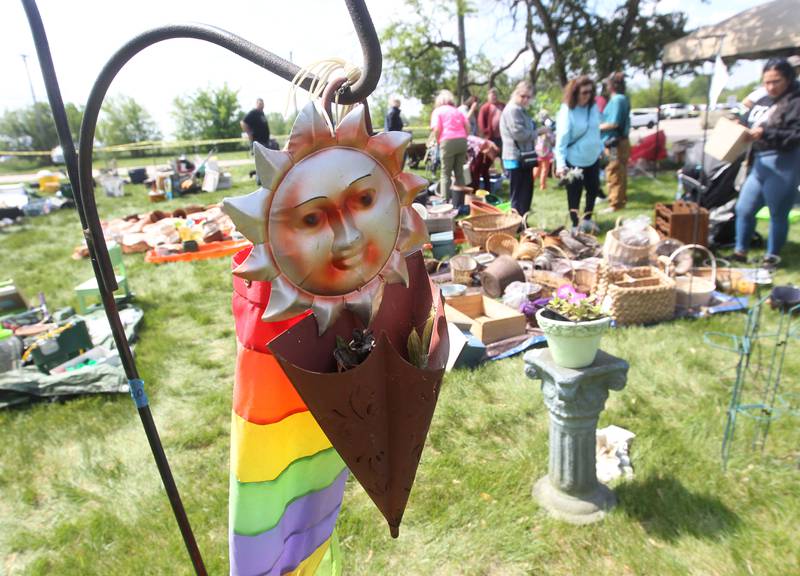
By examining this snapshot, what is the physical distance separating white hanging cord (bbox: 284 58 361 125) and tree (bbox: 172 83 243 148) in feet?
125

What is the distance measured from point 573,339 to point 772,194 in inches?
145

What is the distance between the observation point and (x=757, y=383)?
3.10m

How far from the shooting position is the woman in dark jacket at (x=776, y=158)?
4277mm

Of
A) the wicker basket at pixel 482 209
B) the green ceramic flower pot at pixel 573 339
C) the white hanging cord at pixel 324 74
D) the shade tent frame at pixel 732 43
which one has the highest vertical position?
the shade tent frame at pixel 732 43

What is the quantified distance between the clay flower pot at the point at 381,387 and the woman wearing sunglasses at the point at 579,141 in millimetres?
4888

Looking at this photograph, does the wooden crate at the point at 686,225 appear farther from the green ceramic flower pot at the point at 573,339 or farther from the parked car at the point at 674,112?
the parked car at the point at 674,112

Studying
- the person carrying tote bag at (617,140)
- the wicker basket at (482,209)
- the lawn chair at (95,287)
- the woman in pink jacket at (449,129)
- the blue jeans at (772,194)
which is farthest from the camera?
the person carrying tote bag at (617,140)

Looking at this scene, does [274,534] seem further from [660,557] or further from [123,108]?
[123,108]

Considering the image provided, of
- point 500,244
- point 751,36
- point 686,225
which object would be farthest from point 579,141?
point 751,36

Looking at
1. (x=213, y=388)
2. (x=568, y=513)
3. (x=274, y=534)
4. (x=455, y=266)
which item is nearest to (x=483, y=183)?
(x=455, y=266)

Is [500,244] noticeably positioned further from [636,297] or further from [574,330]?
[574,330]

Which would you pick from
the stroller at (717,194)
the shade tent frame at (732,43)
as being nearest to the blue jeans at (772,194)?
the stroller at (717,194)

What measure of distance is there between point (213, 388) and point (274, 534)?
102 inches

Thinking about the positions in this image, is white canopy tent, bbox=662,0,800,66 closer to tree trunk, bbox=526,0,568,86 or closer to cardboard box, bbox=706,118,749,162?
cardboard box, bbox=706,118,749,162
